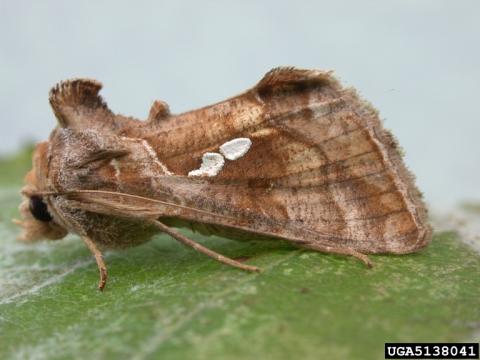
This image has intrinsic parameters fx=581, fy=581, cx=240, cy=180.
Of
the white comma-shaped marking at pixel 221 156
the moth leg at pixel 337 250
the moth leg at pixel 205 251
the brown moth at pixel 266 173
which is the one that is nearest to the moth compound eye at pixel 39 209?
the brown moth at pixel 266 173

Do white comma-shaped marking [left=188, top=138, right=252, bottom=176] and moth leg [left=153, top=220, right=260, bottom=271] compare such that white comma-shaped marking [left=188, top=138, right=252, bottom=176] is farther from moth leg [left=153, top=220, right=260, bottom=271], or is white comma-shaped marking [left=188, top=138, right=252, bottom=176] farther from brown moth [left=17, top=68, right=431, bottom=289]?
moth leg [left=153, top=220, right=260, bottom=271]

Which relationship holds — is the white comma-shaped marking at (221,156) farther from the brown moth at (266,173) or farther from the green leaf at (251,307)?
the green leaf at (251,307)

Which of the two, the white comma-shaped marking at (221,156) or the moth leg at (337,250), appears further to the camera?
the white comma-shaped marking at (221,156)

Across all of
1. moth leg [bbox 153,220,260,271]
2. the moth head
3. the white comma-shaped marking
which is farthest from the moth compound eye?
the white comma-shaped marking

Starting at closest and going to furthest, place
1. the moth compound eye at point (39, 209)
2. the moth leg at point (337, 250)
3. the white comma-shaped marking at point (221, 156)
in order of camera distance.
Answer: the moth leg at point (337, 250) < the white comma-shaped marking at point (221, 156) < the moth compound eye at point (39, 209)

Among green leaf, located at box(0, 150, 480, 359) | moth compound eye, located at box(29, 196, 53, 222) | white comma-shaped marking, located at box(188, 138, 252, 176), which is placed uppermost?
white comma-shaped marking, located at box(188, 138, 252, 176)

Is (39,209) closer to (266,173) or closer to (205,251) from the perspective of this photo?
(205,251)

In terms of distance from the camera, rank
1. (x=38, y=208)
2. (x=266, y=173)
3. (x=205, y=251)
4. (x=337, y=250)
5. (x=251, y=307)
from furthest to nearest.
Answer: (x=38, y=208) → (x=266, y=173) → (x=205, y=251) → (x=337, y=250) → (x=251, y=307)

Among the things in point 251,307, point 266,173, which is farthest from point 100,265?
point 251,307
